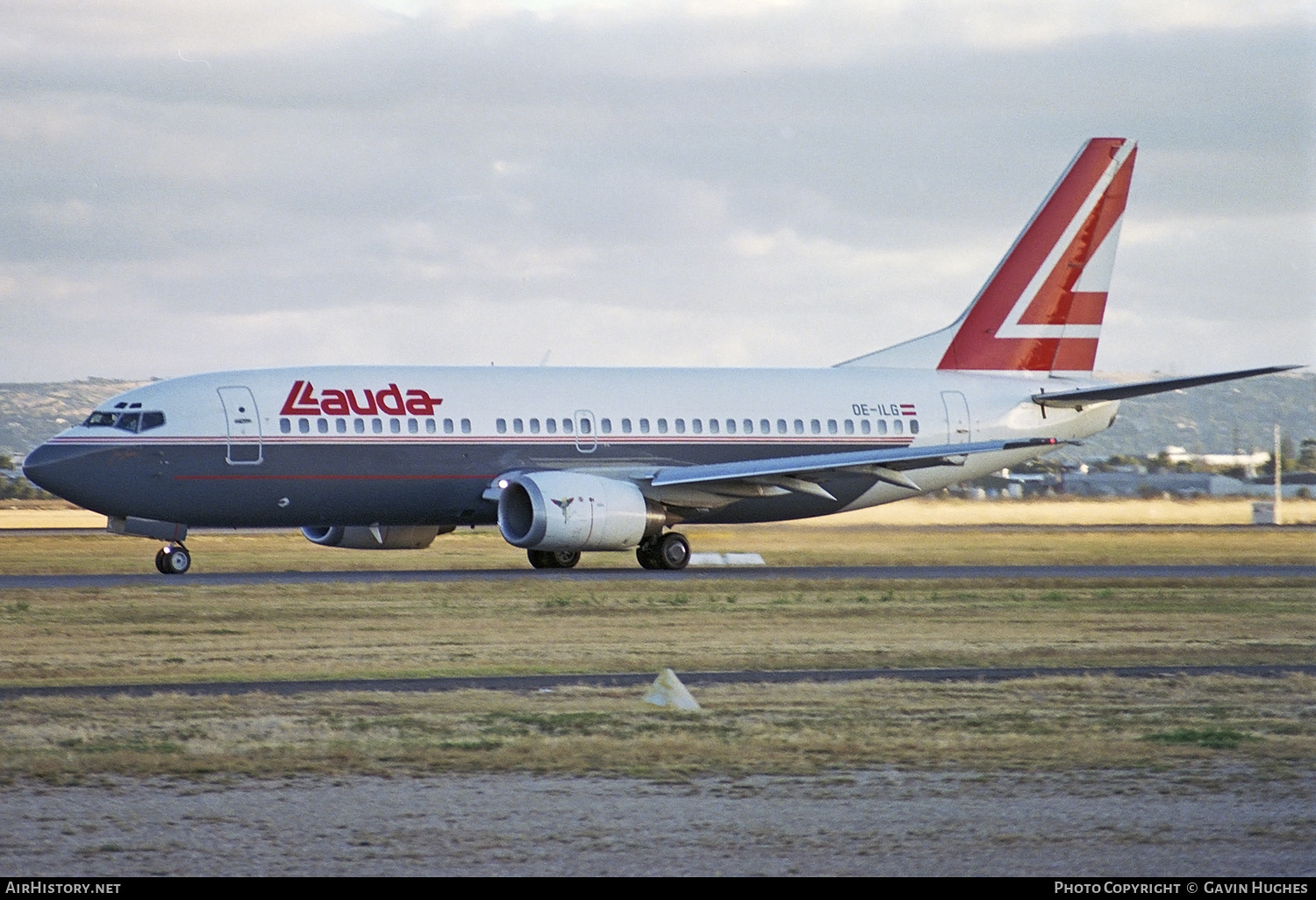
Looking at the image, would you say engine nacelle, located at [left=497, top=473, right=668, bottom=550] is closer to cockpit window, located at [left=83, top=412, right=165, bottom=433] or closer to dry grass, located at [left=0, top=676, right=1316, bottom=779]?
cockpit window, located at [left=83, top=412, right=165, bottom=433]

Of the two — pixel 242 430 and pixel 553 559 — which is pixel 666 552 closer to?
pixel 553 559

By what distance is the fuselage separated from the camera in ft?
110

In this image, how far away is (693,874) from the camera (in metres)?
9.64

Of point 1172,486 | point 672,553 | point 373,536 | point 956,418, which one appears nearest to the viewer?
point 672,553

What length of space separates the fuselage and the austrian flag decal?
33 mm

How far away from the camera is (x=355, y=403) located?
34.8 metres

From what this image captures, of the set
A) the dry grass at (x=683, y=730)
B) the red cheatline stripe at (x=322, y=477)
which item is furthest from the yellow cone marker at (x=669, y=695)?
the red cheatline stripe at (x=322, y=477)

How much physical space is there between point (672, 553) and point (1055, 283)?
1174cm

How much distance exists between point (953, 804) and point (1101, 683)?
6848 mm

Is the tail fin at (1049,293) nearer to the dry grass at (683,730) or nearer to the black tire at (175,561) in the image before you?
the black tire at (175,561)

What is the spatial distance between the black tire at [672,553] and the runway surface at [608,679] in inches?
677

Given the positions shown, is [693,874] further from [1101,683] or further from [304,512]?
[304,512]

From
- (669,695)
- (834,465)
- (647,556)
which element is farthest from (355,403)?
(669,695)

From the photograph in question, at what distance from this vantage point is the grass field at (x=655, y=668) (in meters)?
13.6
